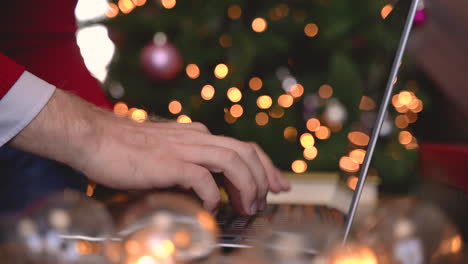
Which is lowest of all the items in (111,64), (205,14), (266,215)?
(266,215)

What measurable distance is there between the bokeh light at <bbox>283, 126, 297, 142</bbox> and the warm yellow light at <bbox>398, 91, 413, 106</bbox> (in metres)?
0.37

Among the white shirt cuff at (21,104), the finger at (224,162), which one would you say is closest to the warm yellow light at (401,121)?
the finger at (224,162)

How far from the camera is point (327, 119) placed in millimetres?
1723

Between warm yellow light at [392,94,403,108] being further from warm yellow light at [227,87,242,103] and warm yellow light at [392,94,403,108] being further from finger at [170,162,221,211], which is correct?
finger at [170,162,221,211]

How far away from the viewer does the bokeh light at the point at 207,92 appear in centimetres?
170

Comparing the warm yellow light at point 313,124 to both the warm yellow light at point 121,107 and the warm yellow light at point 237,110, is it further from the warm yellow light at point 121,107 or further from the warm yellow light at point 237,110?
the warm yellow light at point 121,107

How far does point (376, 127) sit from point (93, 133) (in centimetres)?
22

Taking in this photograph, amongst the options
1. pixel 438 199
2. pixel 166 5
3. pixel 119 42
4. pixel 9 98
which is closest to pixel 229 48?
pixel 166 5

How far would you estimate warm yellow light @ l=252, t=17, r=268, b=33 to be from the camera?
168 cm

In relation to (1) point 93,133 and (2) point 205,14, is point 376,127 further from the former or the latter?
(2) point 205,14

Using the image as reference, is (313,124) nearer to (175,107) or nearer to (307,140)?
(307,140)

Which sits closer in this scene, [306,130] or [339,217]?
[339,217]

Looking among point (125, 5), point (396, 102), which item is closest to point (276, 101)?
point (396, 102)

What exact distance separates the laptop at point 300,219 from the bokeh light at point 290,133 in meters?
1.16
